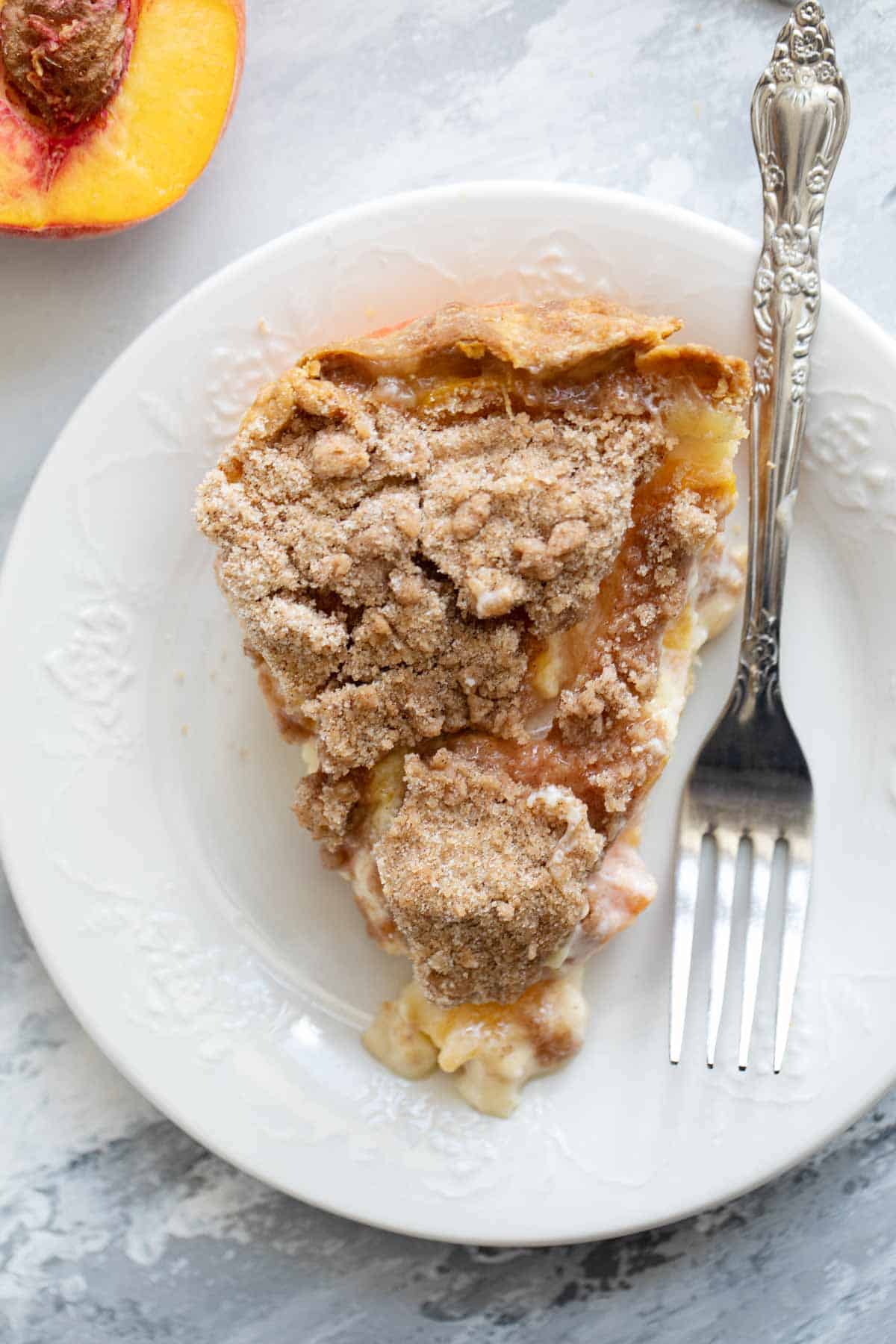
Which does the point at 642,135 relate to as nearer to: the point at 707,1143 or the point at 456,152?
the point at 456,152

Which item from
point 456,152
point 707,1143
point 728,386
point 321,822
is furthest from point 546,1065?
point 456,152

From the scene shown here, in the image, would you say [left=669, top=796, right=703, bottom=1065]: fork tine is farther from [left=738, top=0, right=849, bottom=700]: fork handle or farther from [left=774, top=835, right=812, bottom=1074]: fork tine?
[left=738, top=0, right=849, bottom=700]: fork handle

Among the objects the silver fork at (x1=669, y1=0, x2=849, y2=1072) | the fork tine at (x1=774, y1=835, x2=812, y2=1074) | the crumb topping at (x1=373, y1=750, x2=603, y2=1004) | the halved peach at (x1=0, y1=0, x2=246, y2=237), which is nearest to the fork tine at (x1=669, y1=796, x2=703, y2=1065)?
the silver fork at (x1=669, y1=0, x2=849, y2=1072)

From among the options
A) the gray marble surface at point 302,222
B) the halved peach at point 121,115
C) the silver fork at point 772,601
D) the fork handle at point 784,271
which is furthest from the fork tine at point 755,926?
the halved peach at point 121,115

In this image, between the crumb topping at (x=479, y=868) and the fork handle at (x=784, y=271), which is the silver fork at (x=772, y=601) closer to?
the fork handle at (x=784, y=271)

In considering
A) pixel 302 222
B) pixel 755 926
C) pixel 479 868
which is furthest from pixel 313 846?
pixel 302 222

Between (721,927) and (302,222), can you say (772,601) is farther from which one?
(302,222)
